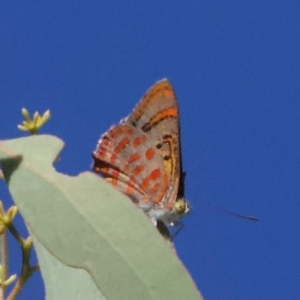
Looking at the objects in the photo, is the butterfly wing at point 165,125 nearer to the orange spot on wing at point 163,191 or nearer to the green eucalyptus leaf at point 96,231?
the orange spot on wing at point 163,191

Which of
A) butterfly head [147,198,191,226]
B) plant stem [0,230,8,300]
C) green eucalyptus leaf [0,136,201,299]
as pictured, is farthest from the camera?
butterfly head [147,198,191,226]

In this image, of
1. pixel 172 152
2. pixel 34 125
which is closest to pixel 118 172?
pixel 172 152

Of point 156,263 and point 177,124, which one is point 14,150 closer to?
point 156,263

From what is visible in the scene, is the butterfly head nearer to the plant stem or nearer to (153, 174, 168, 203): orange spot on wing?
(153, 174, 168, 203): orange spot on wing

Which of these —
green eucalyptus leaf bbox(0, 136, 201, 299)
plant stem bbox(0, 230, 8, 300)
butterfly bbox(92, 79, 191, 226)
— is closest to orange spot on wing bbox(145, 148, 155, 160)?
butterfly bbox(92, 79, 191, 226)

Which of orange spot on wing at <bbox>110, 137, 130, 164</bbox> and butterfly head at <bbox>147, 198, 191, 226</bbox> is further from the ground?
orange spot on wing at <bbox>110, 137, 130, 164</bbox>

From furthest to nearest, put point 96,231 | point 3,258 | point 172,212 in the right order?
point 172,212 → point 3,258 → point 96,231

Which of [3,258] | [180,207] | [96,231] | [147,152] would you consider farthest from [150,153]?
[96,231]

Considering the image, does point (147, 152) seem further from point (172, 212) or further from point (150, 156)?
point (172, 212)
